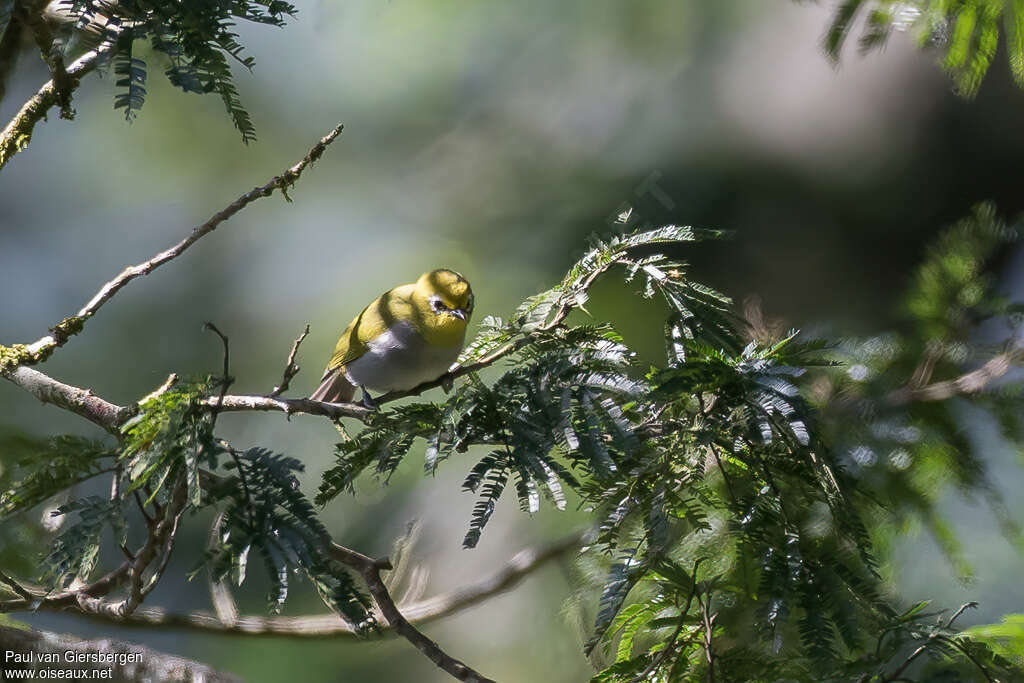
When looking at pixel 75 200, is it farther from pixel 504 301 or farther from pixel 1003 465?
pixel 1003 465

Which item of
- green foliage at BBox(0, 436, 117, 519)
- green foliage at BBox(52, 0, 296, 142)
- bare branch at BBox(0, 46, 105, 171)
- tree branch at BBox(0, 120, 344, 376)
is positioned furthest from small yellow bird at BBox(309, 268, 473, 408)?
green foliage at BBox(52, 0, 296, 142)

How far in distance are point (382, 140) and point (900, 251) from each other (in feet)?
15.5

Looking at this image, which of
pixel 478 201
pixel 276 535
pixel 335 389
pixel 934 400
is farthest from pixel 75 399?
pixel 478 201

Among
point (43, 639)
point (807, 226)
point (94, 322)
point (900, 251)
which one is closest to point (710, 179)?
point (807, 226)

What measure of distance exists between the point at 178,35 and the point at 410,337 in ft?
4.54

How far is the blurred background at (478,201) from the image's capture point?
4.65 meters

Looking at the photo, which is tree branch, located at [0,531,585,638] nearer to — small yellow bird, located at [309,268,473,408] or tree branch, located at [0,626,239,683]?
tree branch, located at [0,626,239,683]

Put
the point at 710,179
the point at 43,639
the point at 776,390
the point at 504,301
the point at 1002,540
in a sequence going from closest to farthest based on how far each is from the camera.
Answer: the point at 776,390, the point at 43,639, the point at 1002,540, the point at 710,179, the point at 504,301

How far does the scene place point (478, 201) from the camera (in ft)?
22.8

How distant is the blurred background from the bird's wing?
2.79 feet

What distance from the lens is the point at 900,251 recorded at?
4.77m

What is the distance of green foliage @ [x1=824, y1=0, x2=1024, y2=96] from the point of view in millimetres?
2344

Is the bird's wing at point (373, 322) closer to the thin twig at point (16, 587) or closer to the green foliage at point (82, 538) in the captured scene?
the thin twig at point (16, 587)

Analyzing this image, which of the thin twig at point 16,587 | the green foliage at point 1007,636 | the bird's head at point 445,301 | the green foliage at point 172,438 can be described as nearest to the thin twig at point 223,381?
the green foliage at point 172,438
